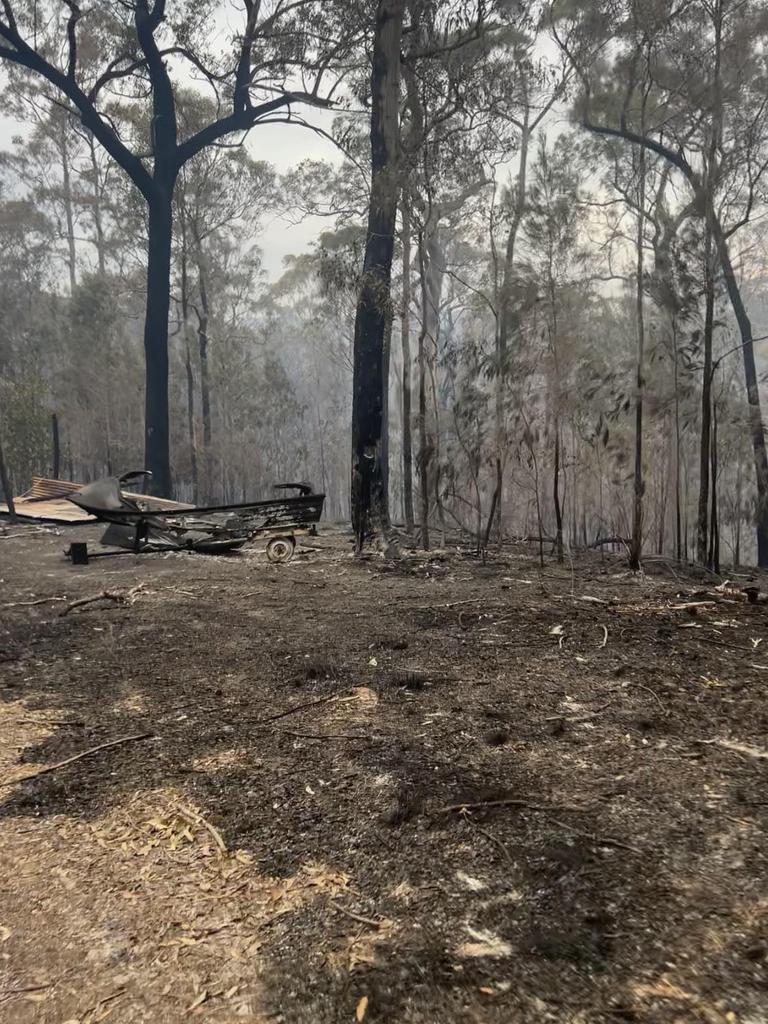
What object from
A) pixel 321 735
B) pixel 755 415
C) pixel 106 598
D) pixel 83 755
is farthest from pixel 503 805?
pixel 755 415

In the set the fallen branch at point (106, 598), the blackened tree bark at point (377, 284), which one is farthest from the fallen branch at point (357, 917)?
the blackened tree bark at point (377, 284)

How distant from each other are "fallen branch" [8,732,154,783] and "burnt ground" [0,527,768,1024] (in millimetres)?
22

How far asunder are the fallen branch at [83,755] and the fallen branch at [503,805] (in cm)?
140

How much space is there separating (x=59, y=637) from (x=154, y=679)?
1.40 m

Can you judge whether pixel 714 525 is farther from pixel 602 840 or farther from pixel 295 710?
pixel 602 840

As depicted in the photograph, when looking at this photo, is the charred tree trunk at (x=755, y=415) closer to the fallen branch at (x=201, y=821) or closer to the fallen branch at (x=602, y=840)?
the fallen branch at (x=602, y=840)

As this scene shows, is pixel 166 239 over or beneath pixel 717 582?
over

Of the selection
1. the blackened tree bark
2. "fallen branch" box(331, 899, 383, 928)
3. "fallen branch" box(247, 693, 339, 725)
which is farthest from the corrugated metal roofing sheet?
"fallen branch" box(331, 899, 383, 928)

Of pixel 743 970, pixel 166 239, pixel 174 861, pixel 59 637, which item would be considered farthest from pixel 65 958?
pixel 166 239

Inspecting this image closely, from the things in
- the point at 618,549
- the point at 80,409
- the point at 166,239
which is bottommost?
the point at 618,549

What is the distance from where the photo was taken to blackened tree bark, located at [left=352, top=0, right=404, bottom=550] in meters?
9.41

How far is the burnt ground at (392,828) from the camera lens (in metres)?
1.43

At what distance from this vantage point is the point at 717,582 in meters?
7.71

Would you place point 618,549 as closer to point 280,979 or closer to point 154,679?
point 154,679
